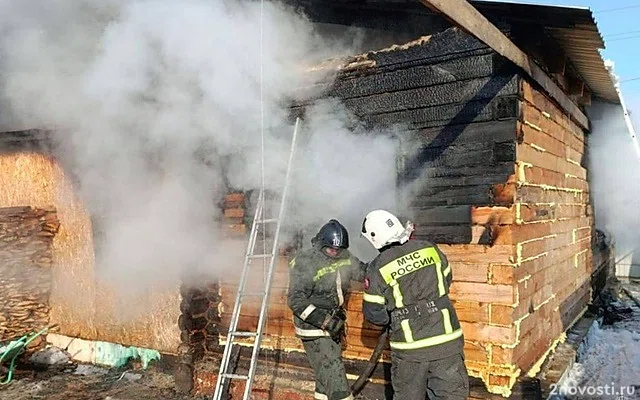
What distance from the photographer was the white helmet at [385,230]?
4.11 meters

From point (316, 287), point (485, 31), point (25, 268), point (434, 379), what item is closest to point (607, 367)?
point (434, 379)

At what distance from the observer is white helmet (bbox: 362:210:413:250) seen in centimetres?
411

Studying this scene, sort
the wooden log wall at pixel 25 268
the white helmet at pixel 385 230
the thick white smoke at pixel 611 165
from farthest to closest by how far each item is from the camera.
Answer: the thick white smoke at pixel 611 165 → the wooden log wall at pixel 25 268 → the white helmet at pixel 385 230

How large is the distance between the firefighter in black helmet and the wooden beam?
1996mm

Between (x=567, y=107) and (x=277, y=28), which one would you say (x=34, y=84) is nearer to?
(x=277, y=28)

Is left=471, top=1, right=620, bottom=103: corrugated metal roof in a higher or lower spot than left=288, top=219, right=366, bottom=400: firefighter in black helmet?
higher

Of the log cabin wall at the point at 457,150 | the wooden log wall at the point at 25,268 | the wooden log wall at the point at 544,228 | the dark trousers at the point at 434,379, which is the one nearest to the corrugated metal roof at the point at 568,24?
the log cabin wall at the point at 457,150

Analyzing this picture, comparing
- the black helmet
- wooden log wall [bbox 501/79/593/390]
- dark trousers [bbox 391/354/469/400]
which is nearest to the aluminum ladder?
the black helmet

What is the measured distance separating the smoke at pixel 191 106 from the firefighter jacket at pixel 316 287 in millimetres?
903

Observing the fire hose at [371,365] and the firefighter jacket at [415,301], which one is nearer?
the firefighter jacket at [415,301]

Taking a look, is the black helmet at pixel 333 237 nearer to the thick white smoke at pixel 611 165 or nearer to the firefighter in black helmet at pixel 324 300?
the firefighter in black helmet at pixel 324 300

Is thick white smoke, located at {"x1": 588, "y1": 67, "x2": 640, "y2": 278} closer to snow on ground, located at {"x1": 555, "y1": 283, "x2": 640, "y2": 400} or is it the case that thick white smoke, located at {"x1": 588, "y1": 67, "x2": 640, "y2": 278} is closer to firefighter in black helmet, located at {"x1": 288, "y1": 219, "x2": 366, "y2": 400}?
snow on ground, located at {"x1": 555, "y1": 283, "x2": 640, "y2": 400}

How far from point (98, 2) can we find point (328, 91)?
242cm

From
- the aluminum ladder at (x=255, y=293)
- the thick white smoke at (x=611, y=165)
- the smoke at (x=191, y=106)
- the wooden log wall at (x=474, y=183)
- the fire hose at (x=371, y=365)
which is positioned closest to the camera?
the wooden log wall at (x=474, y=183)
